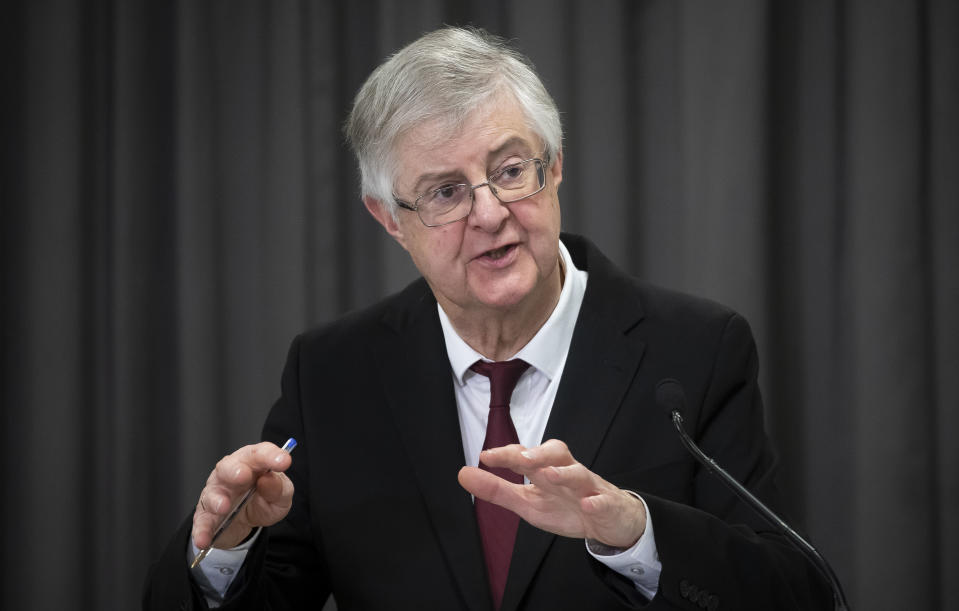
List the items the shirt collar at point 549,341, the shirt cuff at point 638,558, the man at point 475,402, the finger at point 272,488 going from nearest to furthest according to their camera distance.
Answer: the shirt cuff at point 638,558, the finger at point 272,488, the man at point 475,402, the shirt collar at point 549,341

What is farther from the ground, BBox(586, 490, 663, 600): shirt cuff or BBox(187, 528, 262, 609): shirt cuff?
BBox(586, 490, 663, 600): shirt cuff

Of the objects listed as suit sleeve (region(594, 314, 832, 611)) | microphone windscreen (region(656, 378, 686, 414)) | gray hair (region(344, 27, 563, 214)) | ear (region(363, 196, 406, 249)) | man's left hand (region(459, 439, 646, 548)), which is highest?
gray hair (region(344, 27, 563, 214))

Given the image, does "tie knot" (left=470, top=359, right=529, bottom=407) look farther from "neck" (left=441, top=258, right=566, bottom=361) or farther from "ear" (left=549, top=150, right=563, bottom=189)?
"ear" (left=549, top=150, right=563, bottom=189)

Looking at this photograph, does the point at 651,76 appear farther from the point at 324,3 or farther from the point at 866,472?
the point at 866,472

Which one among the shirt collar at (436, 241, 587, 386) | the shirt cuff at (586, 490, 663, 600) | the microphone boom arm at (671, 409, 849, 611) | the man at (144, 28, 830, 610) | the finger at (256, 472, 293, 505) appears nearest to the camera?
the microphone boom arm at (671, 409, 849, 611)

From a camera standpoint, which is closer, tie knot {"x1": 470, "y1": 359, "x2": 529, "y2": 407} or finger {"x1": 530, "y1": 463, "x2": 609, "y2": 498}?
finger {"x1": 530, "y1": 463, "x2": 609, "y2": 498}

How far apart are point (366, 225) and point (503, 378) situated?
1161mm

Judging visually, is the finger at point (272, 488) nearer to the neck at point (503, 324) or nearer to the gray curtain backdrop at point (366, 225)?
the neck at point (503, 324)

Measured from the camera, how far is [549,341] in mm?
1764

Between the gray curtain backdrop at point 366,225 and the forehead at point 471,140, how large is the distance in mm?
991

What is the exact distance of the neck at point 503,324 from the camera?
1.76m

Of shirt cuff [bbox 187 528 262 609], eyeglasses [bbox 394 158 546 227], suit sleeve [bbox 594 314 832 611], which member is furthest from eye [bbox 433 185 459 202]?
shirt cuff [bbox 187 528 262 609]

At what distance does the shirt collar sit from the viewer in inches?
68.9

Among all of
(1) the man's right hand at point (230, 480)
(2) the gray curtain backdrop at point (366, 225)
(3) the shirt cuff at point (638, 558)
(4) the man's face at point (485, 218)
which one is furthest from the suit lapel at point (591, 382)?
(2) the gray curtain backdrop at point (366, 225)
